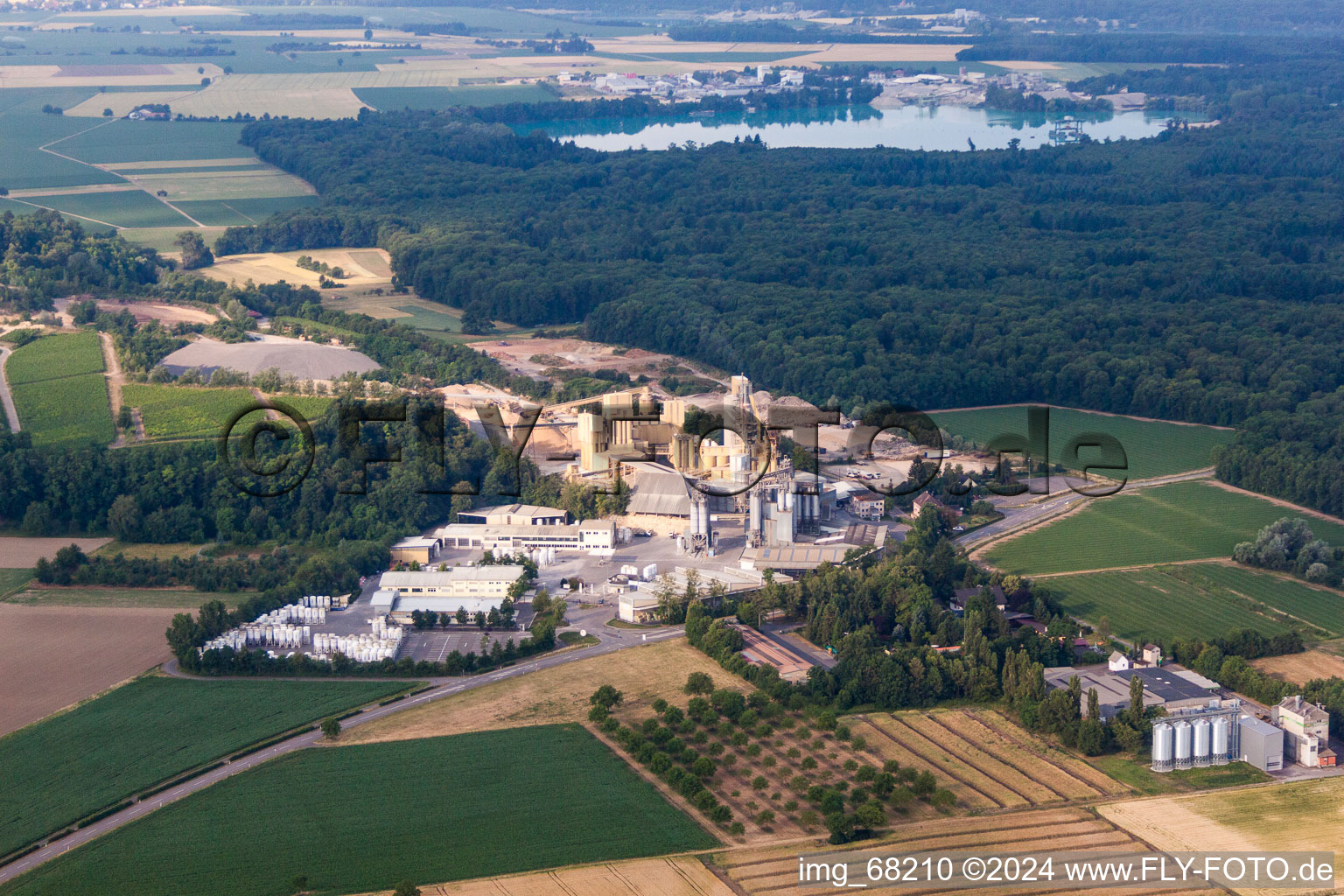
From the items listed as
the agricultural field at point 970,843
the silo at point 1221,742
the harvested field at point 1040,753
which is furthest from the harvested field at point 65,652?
the silo at point 1221,742

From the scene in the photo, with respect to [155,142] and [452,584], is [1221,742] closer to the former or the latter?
[452,584]

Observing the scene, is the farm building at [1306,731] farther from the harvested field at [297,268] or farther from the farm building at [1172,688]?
the harvested field at [297,268]

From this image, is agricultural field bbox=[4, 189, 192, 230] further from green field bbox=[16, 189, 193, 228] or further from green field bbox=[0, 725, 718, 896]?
green field bbox=[0, 725, 718, 896]

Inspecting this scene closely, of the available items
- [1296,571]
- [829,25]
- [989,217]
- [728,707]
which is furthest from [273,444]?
[829,25]

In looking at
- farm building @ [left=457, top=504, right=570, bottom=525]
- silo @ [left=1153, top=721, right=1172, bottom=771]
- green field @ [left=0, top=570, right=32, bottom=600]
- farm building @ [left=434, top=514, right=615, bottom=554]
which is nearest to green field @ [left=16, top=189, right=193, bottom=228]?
green field @ [left=0, top=570, right=32, bottom=600]

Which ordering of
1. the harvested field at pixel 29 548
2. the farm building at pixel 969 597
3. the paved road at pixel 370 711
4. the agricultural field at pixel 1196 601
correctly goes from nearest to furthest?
the paved road at pixel 370 711 < the agricultural field at pixel 1196 601 < the farm building at pixel 969 597 < the harvested field at pixel 29 548

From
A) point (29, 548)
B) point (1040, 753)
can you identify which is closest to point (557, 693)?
point (1040, 753)
